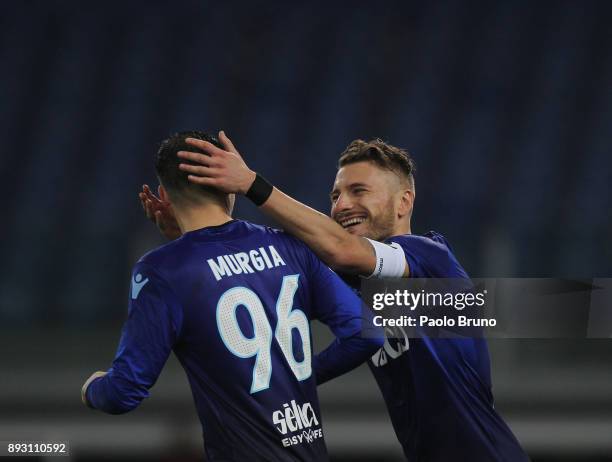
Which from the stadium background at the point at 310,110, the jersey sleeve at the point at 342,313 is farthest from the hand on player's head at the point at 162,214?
the stadium background at the point at 310,110

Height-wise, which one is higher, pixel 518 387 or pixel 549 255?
pixel 549 255

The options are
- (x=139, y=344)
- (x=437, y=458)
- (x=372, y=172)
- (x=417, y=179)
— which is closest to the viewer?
(x=139, y=344)

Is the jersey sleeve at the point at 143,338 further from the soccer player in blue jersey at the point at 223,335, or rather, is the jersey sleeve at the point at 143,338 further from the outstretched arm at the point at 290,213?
the outstretched arm at the point at 290,213

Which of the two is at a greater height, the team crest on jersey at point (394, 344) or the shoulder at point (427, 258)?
the shoulder at point (427, 258)

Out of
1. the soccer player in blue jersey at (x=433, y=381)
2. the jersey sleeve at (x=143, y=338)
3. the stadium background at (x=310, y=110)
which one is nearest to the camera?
the jersey sleeve at (x=143, y=338)

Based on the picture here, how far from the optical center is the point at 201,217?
2.32 metres

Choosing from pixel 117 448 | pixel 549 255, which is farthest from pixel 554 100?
pixel 117 448

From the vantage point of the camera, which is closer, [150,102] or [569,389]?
[569,389]

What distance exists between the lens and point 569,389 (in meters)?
7.46

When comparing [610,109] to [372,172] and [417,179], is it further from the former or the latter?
[372,172]

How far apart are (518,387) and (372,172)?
4.55m

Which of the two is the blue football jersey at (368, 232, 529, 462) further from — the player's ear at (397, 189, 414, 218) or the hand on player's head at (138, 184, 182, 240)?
the hand on player's head at (138, 184, 182, 240)
